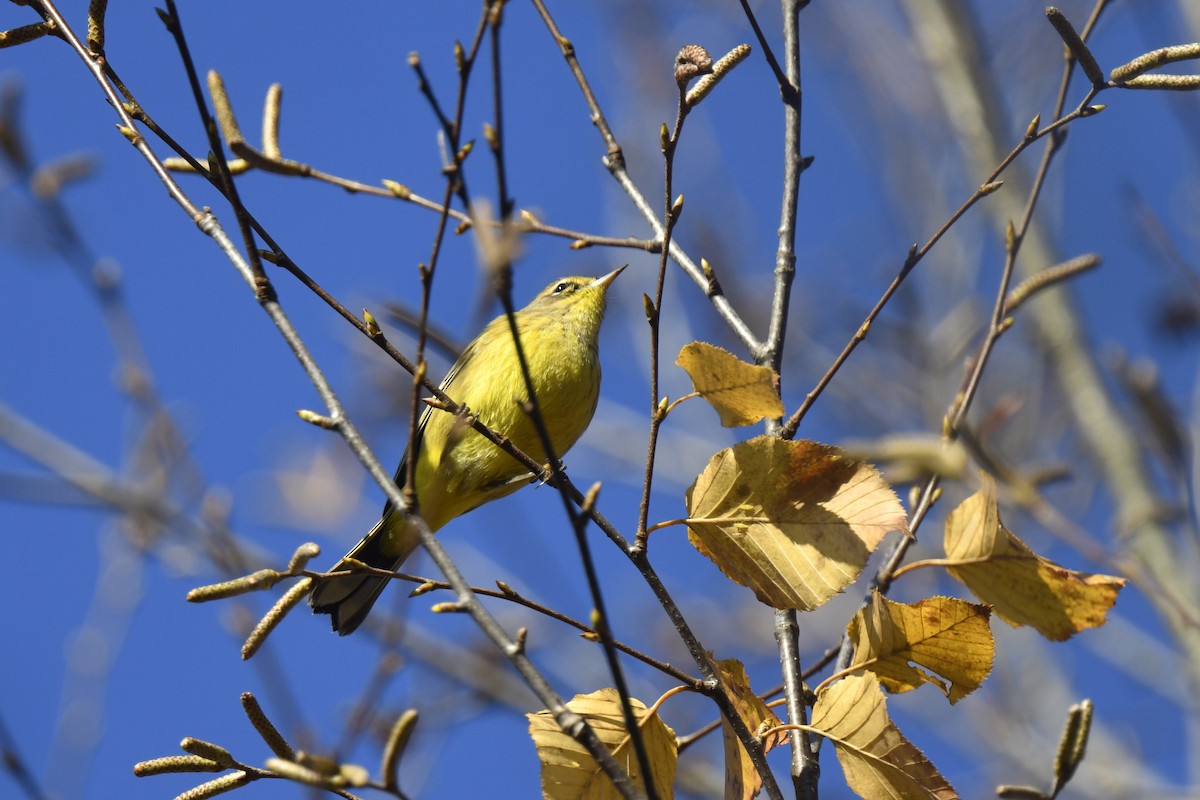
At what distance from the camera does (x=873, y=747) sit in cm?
223

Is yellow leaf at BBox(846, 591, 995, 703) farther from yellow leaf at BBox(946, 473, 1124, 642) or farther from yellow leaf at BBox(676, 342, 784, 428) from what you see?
yellow leaf at BBox(676, 342, 784, 428)

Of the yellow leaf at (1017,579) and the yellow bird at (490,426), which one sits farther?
the yellow bird at (490,426)

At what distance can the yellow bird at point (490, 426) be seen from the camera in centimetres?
418

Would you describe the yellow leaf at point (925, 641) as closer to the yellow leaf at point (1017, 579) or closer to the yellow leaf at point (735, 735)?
the yellow leaf at point (1017, 579)

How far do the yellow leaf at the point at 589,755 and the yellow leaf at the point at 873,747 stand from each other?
0.32m

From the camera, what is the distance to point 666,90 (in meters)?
11.5

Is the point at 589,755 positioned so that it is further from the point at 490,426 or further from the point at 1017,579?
the point at 490,426

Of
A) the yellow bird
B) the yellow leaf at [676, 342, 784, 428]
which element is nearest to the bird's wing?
the yellow bird

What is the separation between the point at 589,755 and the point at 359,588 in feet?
7.58

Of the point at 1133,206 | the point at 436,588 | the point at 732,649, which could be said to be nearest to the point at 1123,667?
the point at 732,649

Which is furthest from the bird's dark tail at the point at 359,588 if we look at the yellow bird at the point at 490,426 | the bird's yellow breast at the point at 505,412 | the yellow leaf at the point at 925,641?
the yellow leaf at the point at 925,641

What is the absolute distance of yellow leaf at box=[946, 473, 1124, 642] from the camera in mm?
2303

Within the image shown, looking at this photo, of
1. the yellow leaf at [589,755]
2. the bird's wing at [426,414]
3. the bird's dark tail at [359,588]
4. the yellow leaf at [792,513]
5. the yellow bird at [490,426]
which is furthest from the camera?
the bird's wing at [426,414]

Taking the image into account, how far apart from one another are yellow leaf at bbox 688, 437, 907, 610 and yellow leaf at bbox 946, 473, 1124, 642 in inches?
8.0
